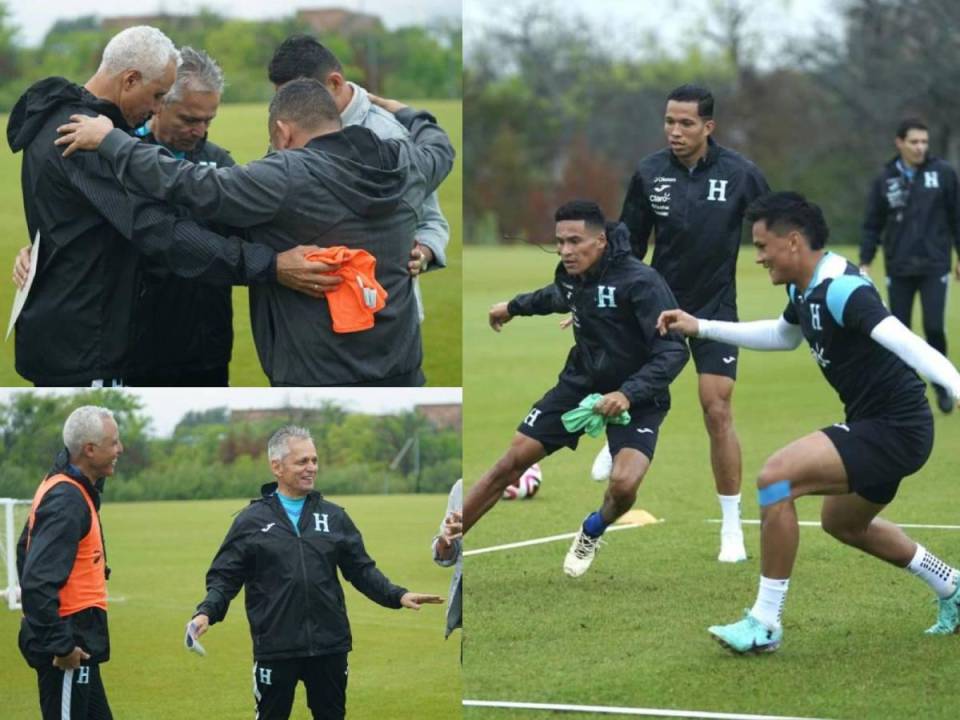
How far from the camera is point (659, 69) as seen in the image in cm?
6091

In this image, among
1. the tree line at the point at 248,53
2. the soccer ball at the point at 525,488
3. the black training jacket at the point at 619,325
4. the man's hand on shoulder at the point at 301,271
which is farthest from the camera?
the soccer ball at the point at 525,488

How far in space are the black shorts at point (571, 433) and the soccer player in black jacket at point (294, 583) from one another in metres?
2.16

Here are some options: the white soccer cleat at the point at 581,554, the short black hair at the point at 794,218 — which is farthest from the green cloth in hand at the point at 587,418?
the short black hair at the point at 794,218

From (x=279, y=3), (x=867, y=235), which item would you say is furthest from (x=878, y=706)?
(x=867, y=235)

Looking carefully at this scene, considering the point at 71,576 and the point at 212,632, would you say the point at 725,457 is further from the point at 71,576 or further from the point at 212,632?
the point at 71,576

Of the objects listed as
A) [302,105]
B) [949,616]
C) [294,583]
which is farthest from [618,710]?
[302,105]

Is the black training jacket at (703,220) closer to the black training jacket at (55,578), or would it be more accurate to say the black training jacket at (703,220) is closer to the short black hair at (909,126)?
the black training jacket at (55,578)

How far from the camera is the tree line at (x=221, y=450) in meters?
6.11

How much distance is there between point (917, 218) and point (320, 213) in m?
9.85

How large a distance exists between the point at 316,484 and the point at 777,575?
190cm

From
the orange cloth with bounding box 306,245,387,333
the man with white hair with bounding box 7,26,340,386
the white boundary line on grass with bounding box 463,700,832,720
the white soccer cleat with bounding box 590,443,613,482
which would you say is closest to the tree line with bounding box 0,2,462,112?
the white soccer cleat with bounding box 590,443,613,482

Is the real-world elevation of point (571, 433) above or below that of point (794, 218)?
below

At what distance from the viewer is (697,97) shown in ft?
29.6

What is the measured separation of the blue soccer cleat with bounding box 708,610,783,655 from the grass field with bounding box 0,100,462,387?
1443 millimetres
